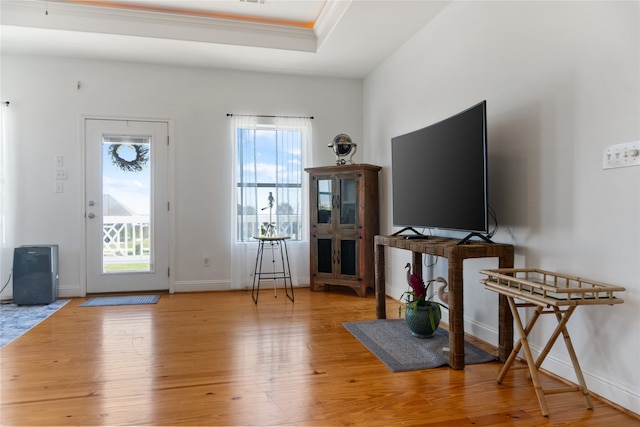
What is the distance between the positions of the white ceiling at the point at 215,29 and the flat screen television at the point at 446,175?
3.60ft

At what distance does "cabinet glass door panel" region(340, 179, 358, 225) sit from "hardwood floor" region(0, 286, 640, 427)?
1437 millimetres

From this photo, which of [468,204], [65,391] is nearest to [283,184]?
[468,204]

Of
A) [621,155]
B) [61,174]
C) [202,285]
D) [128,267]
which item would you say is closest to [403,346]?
[621,155]

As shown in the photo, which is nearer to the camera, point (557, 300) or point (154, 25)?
point (557, 300)

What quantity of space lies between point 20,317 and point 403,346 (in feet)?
11.0

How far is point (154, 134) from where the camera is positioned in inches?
184

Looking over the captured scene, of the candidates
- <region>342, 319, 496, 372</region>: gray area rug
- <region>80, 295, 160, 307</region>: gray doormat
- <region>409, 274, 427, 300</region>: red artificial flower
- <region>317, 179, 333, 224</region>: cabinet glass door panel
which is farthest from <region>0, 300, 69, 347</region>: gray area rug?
<region>409, 274, 427, 300</region>: red artificial flower

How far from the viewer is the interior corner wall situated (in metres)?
1.92

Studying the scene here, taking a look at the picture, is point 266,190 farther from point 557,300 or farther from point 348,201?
point 557,300

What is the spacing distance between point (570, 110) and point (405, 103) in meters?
2.01

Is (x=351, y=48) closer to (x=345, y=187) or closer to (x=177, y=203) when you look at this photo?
(x=345, y=187)

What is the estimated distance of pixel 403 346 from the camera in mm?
2820

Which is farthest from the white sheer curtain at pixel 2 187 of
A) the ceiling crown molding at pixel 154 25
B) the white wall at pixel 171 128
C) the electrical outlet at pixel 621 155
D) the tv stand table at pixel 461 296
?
the electrical outlet at pixel 621 155

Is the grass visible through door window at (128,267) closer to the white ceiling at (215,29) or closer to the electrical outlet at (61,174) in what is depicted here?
the electrical outlet at (61,174)
